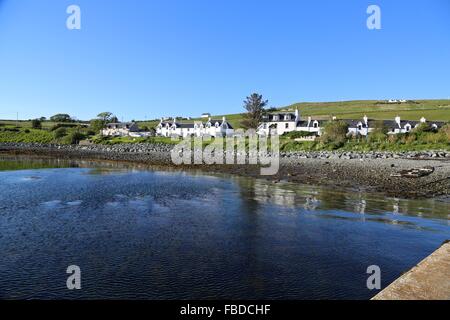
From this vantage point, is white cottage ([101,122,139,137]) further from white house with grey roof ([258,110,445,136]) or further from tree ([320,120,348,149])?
tree ([320,120,348,149])

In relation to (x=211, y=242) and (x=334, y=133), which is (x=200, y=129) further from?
(x=211, y=242)

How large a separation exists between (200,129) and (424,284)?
116m

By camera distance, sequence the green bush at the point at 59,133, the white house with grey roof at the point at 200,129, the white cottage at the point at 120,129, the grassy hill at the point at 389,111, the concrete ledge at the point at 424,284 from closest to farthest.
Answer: the concrete ledge at the point at 424,284, the white house with grey roof at the point at 200,129, the grassy hill at the point at 389,111, the green bush at the point at 59,133, the white cottage at the point at 120,129

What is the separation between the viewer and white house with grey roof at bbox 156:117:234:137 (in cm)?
11888

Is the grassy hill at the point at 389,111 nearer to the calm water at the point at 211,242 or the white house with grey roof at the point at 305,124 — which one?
the white house with grey roof at the point at 305,124

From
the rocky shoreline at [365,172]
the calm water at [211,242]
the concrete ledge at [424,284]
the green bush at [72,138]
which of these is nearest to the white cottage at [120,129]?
the green bush at [72,138]

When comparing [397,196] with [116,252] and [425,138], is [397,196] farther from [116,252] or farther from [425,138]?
[425,138]

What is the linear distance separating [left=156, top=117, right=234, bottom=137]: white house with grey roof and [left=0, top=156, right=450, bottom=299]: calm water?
3517 inches

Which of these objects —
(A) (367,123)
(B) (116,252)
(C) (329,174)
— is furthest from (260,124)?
(B) (116,252)

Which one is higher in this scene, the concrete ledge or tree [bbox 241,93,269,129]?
tree [bbox 241,93,269,129]

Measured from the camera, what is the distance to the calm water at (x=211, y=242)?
11.6m

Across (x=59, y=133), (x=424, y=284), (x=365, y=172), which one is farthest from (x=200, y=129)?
(x=424, y=284)

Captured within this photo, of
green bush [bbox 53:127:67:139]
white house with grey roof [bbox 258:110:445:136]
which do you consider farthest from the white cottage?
white house with grey roof [bbox 258:110:445:136]

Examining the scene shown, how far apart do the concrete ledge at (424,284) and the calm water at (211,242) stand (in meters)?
1.83
